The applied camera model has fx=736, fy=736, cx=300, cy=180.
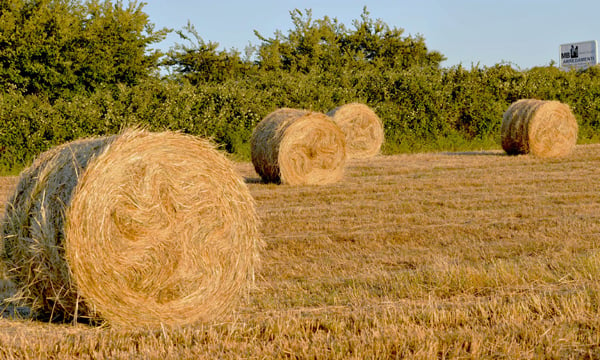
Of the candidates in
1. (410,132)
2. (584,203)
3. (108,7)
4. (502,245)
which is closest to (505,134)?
(410,132)

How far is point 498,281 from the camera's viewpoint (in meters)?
6.15

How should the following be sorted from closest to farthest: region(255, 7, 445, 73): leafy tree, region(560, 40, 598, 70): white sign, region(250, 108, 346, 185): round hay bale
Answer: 1. region(250, 108, 346, 185): round hay bale
2. region(255, 7, 445, 73): leafy tree
3. region(560, 40, 598, 70): white sign

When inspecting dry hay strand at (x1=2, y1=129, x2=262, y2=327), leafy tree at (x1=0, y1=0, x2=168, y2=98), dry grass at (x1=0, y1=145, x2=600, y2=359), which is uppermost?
leafy tree at (x1=0, y1=0, x2=168, y2=98)

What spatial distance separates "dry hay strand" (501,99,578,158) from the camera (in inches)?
729

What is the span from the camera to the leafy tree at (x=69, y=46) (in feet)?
69.2

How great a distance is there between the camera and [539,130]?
1859 cm

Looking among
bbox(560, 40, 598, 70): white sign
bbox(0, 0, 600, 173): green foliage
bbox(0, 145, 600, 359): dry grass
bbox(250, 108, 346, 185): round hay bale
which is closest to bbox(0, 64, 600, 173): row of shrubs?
bbox(0, 0, 600, 173): green foliage

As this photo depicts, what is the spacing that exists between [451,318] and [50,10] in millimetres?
20586

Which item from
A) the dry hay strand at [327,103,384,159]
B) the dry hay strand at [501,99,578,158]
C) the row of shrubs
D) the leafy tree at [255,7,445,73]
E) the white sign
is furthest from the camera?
the white sign

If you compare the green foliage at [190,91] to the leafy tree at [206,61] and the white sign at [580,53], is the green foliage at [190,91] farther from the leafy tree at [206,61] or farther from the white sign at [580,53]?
the white sign at [580,53]

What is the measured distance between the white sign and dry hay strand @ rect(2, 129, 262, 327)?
72.8m

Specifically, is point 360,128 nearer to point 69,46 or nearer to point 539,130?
point 539,130

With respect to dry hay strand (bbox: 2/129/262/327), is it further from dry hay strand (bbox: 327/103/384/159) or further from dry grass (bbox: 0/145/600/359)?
dry hay strand (bbox: 327/103/384/159)

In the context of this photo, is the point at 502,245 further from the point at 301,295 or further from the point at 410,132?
the point at 410,132
